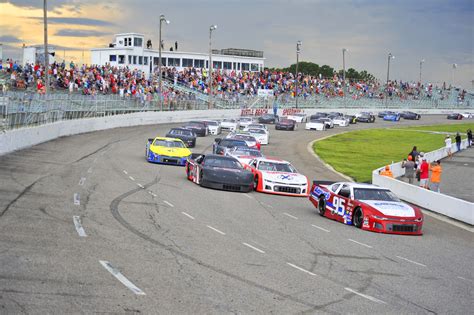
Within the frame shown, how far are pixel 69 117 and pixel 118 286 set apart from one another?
35933 millimetres

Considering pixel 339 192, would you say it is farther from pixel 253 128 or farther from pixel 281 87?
pixel 281 87

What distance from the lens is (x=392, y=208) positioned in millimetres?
18797

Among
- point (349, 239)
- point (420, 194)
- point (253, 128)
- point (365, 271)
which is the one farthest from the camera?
point (253, 128)

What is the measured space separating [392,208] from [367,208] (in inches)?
27.5

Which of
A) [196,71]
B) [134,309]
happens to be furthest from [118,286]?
[196,71]

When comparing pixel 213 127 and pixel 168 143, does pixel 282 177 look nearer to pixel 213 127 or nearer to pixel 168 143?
pixel 168 143

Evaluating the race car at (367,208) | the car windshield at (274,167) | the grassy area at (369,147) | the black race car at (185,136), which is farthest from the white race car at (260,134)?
the race car at (367,208)

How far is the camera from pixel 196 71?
269 feet

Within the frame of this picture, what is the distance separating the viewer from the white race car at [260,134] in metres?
45.9

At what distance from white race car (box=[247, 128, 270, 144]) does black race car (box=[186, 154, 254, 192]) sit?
21093mm

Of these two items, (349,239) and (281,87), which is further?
(281,87)

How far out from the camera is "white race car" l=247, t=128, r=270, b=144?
45.9 m

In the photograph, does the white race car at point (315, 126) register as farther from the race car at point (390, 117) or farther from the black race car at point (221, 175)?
the black race car at point (221, 175)

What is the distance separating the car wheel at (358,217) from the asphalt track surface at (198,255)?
1.44 ft
